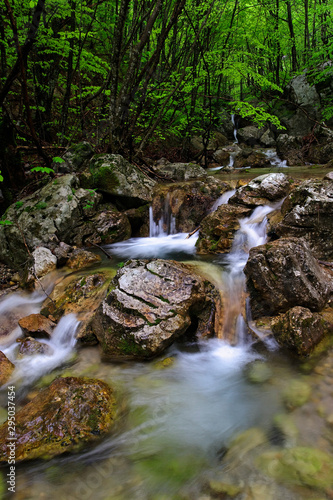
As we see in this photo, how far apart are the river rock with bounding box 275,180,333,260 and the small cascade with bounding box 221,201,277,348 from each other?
775 millimetres

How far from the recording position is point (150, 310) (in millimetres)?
3506

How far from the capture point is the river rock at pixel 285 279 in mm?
3576

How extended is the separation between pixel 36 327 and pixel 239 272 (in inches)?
130

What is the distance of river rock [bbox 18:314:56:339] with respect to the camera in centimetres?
408

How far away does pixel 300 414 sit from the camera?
255 centimetres

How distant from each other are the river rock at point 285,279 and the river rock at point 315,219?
86 cm

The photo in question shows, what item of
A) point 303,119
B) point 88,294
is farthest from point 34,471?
point 303,119

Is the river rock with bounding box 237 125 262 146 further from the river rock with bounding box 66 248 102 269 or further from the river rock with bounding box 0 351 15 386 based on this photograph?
the river rock with bounding box 0 351 15 386

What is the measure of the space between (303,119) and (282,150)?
3.34 meters

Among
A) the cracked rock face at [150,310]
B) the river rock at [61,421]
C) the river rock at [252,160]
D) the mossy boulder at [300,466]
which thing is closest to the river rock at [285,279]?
the cracked rock face at [150,310]

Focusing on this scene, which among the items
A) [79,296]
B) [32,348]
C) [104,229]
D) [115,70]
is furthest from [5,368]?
[115,70]

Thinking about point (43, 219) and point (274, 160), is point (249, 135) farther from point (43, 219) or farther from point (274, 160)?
point (43, 219)

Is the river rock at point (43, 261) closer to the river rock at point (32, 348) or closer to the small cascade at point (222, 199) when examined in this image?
the river rock at point (32, 348)

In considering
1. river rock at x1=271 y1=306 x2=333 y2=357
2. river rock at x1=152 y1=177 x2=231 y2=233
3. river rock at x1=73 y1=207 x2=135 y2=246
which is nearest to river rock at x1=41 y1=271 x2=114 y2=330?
river rock at x1=73 y1=207 x2=135 y2=246
